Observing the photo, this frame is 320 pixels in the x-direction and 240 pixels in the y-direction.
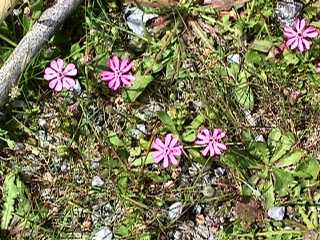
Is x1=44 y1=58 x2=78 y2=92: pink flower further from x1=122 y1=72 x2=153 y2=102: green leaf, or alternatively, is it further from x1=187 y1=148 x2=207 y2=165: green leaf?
x1=187 y1=148 x2=207 y2=165: green leaf

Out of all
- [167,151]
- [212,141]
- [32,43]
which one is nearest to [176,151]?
[167,151]

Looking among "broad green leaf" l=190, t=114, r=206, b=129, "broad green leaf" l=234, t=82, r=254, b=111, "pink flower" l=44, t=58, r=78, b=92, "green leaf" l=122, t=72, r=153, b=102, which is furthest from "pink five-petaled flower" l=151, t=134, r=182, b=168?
"pink flower" l=44, t=58, r=78, b=92

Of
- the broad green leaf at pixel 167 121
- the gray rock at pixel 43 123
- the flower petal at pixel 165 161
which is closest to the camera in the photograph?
the flower petal at pixel 165 161

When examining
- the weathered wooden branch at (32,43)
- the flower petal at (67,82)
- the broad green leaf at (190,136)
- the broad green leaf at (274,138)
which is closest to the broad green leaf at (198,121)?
the broad green leaf at (190,136)

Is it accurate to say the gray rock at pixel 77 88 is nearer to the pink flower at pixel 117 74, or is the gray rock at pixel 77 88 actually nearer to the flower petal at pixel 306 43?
the pink flower at pixel 117 74

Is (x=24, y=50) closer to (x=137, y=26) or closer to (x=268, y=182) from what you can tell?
(x=137, y=26)
